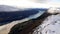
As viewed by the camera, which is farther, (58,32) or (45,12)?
(45,12)

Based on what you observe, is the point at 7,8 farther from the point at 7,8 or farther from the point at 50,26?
the point at 50,26

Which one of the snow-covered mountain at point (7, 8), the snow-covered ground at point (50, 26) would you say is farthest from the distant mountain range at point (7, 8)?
the snow-covered ground at point (50, 26)

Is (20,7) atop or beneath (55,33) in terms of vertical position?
atop

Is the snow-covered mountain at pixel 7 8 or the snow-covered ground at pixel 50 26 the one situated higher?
the snow-covered mountain at pixel 7 8

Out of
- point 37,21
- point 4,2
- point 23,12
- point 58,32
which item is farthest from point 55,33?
point 4,2

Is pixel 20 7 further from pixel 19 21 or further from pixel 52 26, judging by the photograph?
pixel 52 26

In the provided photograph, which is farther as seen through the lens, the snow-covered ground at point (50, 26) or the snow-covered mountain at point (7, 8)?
the snow-covered mountain at point (7, 8)

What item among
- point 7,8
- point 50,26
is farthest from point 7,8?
point 50,26

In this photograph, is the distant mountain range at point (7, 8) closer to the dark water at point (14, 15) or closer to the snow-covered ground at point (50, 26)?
the dark water at point (14, 15)
